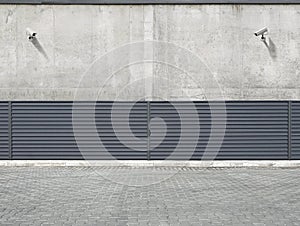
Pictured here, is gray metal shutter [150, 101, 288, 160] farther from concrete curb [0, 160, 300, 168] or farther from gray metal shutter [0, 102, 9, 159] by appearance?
gray metal shutter [0, 102, 9, 159]

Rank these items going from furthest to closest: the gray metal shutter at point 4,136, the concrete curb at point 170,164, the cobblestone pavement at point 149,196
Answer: the gray metal shutter at point 4,136
the concrete curb at point 170,164
the cobblestone pavement at point 149,196

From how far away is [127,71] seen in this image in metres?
14.5

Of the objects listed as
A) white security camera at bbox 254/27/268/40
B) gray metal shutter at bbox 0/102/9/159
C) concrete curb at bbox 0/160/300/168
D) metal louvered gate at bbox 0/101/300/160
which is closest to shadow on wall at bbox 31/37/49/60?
metal louvered gate at bbox 0/101/300/160

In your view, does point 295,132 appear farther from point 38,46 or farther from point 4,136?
point 4,136

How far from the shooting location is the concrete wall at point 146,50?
14.5 metres

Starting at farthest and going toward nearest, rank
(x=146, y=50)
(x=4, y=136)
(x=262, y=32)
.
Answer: (x=146, y=50) → (x=4, y=136) → (x=262, y=32)

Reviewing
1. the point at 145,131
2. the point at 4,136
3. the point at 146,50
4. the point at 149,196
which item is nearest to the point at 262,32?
the point at 146,50

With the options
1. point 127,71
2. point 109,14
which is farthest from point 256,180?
point 109,14

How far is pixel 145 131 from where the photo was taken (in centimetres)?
1445

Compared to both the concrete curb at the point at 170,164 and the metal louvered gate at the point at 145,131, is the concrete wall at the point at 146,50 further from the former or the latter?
the concrete curb at the point at 170,164

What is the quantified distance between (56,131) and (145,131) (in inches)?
111

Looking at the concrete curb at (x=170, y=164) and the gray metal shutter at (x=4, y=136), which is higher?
the gray metal shutter at (x=4, y=136)

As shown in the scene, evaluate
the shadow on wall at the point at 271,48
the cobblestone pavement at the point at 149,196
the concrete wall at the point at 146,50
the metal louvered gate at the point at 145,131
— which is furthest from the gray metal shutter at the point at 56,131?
the shadow on wall at the point at 271,48

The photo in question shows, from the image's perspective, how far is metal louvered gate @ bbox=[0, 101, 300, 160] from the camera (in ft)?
47.1
